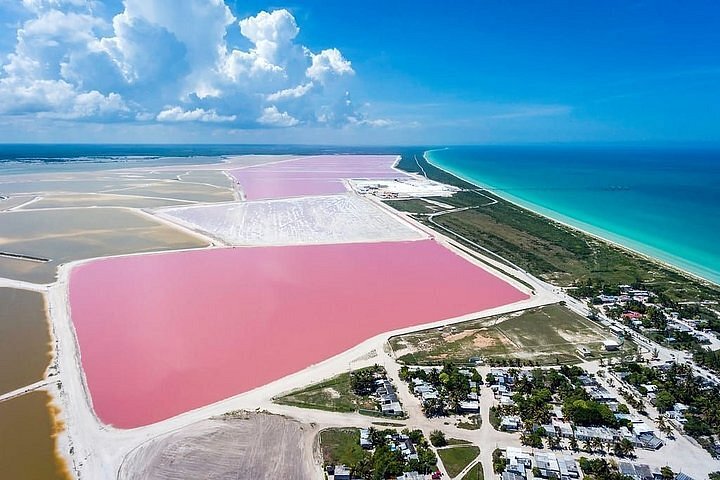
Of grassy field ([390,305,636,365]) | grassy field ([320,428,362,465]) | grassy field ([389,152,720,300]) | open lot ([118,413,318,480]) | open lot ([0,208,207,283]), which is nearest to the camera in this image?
open lot ([118,413,318,480])

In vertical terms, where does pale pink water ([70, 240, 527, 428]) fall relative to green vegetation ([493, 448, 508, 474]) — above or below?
above

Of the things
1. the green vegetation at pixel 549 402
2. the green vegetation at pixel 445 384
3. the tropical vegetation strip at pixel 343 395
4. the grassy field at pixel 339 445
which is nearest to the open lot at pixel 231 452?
the grassy field at pixel 339 445

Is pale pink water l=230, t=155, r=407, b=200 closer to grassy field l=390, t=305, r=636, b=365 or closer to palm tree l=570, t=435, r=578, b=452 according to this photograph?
grassy field l=390, t=305, r=636, b=365

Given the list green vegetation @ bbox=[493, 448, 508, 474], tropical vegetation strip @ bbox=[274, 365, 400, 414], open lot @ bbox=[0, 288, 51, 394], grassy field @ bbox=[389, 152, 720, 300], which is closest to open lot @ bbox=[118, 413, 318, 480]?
tropical vegetation strip @ bbox=[274, 365, 400, 414]

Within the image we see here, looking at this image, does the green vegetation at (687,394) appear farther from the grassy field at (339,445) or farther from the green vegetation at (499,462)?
the grassy field at (339,445)

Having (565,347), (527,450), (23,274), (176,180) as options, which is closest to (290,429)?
(527,450)

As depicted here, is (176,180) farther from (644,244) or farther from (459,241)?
(644,244)

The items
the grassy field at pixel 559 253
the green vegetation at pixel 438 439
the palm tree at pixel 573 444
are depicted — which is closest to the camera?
the palm tree at pixel 573 444
